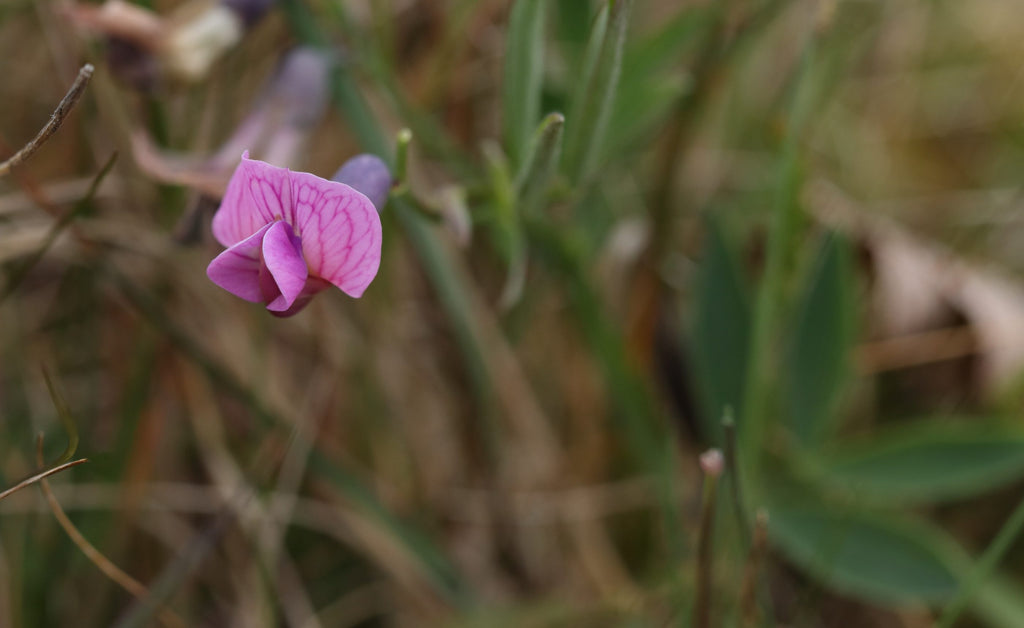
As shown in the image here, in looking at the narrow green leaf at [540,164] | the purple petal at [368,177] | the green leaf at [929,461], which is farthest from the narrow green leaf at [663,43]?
the green leaf at [929,461]

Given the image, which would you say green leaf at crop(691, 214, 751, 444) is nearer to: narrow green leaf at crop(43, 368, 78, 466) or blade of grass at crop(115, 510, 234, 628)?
blade of grass at crop(115, 510, 234, 628)

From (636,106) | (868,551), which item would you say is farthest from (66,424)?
(868,551)

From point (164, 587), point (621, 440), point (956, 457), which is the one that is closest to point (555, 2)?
point (621, 440)

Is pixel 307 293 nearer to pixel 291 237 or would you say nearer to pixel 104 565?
pixel 291 237

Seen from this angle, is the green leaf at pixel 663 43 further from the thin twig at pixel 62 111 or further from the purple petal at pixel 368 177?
the thin twig at pixel 62 111

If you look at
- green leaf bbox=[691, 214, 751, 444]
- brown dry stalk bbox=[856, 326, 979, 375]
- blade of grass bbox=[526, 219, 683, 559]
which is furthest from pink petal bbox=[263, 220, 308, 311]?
brown dry stalk bbox=[856, 326, 979, 375]

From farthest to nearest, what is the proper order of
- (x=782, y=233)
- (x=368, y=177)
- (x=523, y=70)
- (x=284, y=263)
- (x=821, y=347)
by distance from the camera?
1. (x=821, y=347)
2. (x=782, y=233)
3. (x=523, y=70)
4. (x=368, y=177)
5. (x=284, y=263)

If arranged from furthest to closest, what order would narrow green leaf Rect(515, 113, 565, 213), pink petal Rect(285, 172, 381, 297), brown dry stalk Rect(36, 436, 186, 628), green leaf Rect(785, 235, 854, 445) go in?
green leaf Rect(785, 235, 854, 445)
brown dry stalk Rect(36, 436, 186, 628)
narrow green leaf Rect(515, 113, 565, 213)
pink petal Rect(285, 172, 381, 297)

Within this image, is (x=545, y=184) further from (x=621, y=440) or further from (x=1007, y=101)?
(x=1007, y=101)
